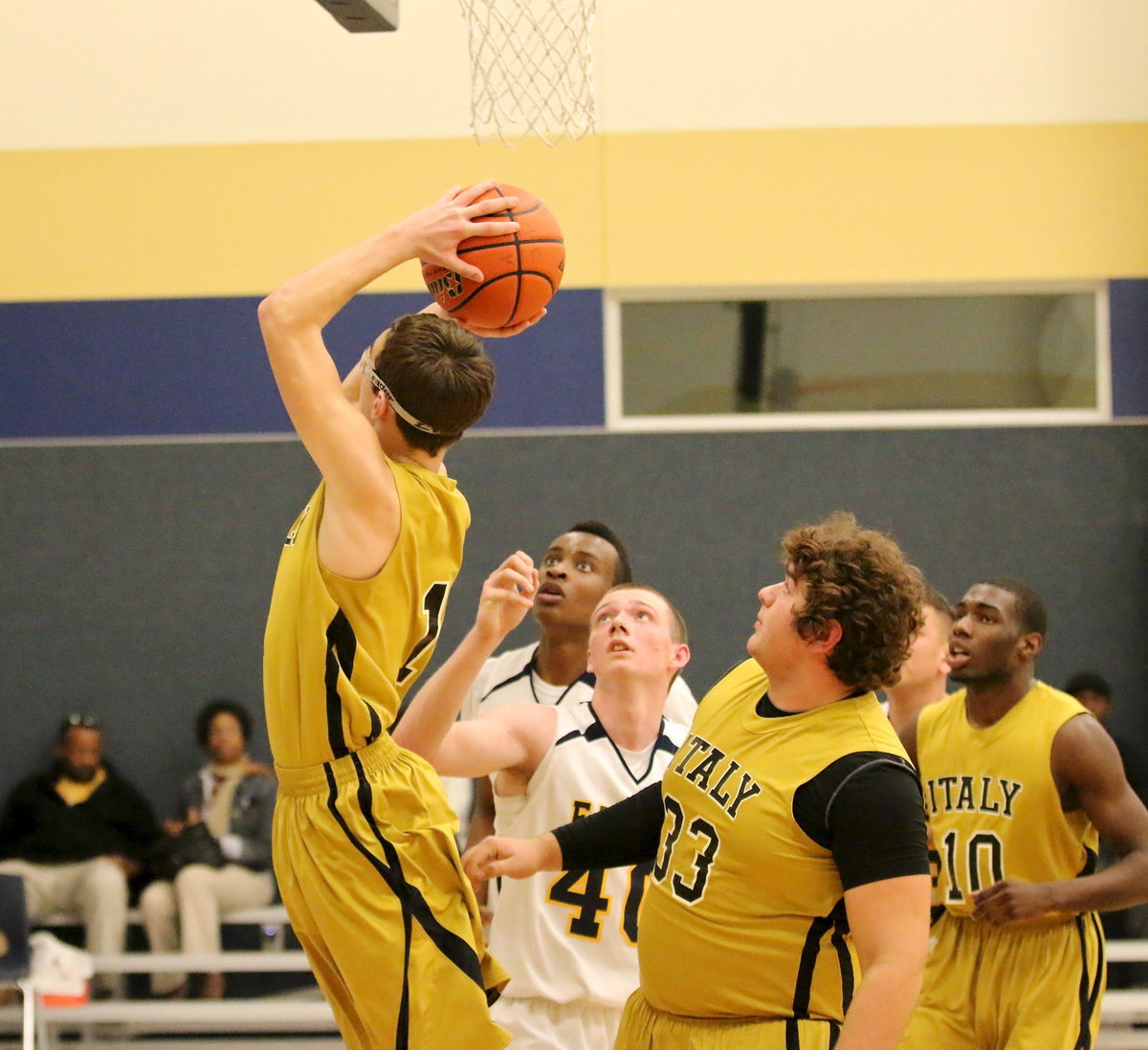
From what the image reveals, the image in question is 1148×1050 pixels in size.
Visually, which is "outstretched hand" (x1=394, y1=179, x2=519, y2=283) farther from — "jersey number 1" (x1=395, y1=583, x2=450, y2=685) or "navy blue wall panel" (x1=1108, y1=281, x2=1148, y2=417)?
"navy blue wall panel" (x1=1108, y1=281, x2=1148, y2=417)

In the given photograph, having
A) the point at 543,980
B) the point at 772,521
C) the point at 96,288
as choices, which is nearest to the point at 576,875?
the point at 543,980

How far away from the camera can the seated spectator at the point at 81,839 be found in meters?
7.11

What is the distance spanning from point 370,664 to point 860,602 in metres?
0.93

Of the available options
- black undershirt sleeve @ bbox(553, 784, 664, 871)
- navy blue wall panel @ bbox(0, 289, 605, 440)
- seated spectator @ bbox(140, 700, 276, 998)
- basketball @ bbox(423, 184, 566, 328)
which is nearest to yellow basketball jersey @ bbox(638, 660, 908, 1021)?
black undershirt sleeve @ bbox(553, 784, 664, 871)

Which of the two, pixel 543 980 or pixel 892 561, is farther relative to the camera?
pixel 543 980

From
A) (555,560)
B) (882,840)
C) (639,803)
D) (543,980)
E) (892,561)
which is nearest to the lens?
(882,840)

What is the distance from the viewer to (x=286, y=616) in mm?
2678

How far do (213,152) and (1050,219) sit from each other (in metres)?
4.73

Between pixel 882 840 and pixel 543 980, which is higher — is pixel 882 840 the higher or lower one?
the higher one

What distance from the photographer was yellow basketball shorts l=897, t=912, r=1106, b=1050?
4.24 m

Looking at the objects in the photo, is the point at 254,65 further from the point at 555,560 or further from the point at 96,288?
the point at 555,560

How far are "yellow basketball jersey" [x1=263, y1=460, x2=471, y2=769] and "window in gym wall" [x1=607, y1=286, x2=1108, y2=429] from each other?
520 centimetres

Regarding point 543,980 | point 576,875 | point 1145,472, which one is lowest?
point 543,980

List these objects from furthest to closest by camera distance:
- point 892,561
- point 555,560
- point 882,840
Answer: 1. point 555,560
2. point 892,561
3. point 882,840
